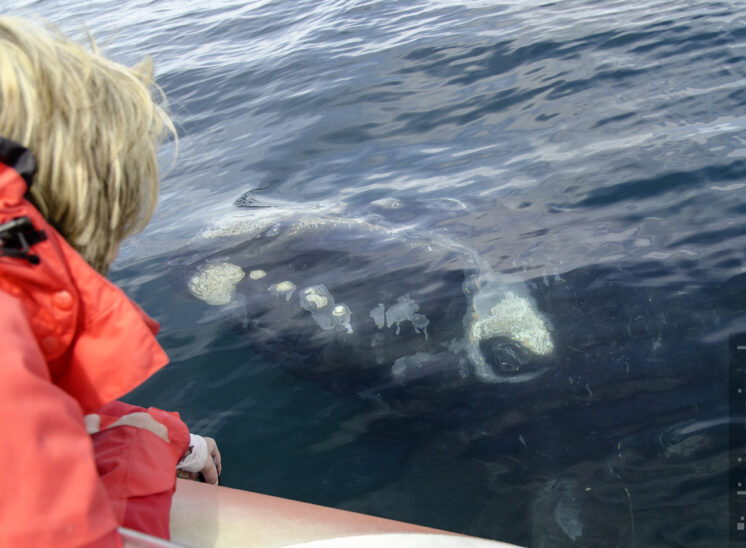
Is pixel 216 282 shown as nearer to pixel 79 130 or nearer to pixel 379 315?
pixel 379 315

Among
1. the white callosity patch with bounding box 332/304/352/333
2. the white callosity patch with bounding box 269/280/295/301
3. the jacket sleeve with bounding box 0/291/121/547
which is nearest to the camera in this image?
the jacket sleeve with bounding box 0/291/121/547

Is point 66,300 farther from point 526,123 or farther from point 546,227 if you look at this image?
point 526,123

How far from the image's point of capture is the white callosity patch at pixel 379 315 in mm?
3578

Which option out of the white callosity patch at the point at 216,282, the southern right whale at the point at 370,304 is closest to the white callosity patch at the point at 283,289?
the southern right whale at the point at 370,304

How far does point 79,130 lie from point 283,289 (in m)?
2.52

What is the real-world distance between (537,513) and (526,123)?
13.7 ft

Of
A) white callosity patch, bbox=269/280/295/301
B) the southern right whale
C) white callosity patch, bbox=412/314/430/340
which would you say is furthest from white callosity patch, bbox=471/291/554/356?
white callosity patch, bbox=269/280/295/301

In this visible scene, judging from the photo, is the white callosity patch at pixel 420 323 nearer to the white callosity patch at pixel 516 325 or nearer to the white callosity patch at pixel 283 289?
the white callosity patch at pixel 516 325

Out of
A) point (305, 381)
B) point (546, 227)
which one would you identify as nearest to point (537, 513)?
point (305, 381)

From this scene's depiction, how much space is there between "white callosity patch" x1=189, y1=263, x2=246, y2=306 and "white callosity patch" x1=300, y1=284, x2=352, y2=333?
0.57m

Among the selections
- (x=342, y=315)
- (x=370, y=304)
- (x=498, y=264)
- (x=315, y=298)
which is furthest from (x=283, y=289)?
(x=498, y=264)

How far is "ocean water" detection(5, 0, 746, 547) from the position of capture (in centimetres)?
278

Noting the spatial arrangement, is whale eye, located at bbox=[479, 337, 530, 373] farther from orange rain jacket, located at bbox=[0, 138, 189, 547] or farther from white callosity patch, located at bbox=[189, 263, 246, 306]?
orange rain jacket, located at bbox=[0, 138, 189, 547]

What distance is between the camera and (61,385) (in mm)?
1515
